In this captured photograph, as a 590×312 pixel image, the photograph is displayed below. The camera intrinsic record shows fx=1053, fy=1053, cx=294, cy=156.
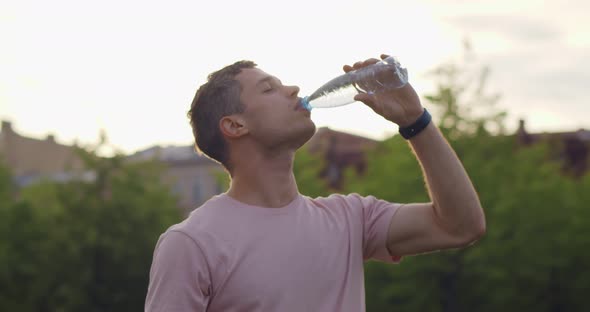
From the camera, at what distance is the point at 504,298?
91.2ft

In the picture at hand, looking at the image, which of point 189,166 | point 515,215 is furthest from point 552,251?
point 189,166

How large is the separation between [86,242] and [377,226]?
87.2 feet

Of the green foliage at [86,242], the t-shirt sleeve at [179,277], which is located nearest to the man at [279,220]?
the t-shirt sleeve at [179,277]

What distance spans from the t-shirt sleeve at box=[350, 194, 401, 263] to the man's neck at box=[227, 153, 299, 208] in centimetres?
28

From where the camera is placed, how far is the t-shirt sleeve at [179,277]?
334 cm

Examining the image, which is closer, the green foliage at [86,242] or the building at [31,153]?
the green foliage at [86,242]

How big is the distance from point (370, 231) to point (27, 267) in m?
27.7

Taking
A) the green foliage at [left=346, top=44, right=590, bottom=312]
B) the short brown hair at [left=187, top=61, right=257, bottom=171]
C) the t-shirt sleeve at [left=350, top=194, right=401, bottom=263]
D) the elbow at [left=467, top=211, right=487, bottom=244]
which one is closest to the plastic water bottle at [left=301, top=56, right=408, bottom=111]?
the short brown hair at [left=187, top=61, right=257, bottom=171]

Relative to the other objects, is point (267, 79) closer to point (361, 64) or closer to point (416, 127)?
point (361, 64)

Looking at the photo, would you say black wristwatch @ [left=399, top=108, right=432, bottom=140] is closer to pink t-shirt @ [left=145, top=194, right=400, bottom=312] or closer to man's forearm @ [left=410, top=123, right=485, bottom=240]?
man's forearm @ [left=410, top=123, right=485, bottom=240]

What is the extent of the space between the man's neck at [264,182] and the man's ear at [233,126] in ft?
0.32

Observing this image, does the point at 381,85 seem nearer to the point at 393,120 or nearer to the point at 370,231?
the point at 393,120

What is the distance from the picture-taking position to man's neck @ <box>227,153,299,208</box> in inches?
144

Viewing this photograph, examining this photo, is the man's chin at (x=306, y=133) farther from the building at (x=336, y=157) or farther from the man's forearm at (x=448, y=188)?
the building at (x=336, y=157)
